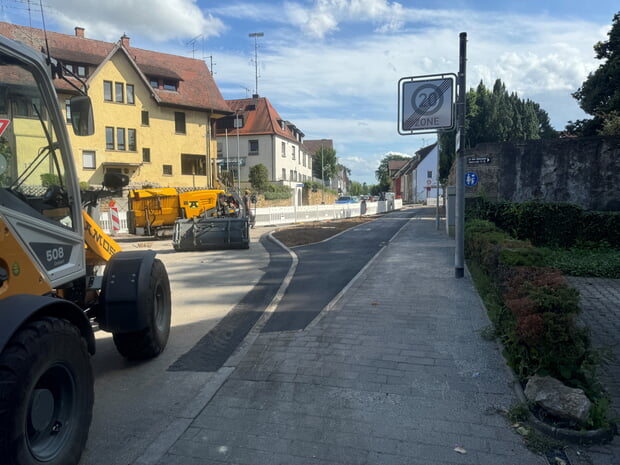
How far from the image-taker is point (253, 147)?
5269cm

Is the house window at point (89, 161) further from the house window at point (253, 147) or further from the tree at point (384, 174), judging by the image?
the tree at point (384, 174)

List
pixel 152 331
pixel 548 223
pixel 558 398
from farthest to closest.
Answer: pixel 548 223 → pixel 152 331 → pixel 558 398

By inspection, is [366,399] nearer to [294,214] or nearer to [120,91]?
[294,214]

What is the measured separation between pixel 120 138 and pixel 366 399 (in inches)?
1395

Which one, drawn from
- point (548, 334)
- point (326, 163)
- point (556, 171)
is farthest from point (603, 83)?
point (326, 163)

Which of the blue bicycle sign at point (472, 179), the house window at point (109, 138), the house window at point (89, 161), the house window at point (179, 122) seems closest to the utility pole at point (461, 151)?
the blue bicycle sign at point (472, 179)

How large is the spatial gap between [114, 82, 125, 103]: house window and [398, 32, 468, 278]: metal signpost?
30.5m

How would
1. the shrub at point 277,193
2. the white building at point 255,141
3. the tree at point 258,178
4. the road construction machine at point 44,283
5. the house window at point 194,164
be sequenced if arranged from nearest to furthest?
the road construction machine at point 44,283 < the house window at point 194,164 < the shrub at point 277,193 < the tree at point 258,178 < the white building at point 255,141

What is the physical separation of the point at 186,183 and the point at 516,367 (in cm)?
3753

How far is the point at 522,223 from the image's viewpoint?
13414 millimetres

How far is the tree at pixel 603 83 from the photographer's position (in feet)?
75.4

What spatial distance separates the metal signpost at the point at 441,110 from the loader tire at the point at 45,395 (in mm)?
7827

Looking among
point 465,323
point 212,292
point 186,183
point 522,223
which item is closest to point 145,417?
point 465,323

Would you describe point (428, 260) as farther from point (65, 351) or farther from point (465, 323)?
point (65, 351)
